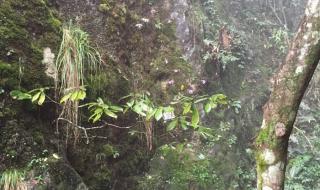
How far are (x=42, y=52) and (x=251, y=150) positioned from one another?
343cm

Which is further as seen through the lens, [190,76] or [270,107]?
[190,76]

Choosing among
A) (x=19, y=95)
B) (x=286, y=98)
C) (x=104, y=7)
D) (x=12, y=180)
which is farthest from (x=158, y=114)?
(x=104, y=7)

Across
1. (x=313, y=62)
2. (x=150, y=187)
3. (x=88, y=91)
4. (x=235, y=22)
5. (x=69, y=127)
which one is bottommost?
(x=150, y=187)

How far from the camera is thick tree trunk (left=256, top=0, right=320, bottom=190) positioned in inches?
112

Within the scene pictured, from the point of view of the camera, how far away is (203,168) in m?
4.97

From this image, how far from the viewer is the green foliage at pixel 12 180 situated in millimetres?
3059

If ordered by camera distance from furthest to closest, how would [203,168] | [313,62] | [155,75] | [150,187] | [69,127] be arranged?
[155,75] → [203,168] → [150,187] → [69,127] → [313,62]

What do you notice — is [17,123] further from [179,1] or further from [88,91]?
[179,1]

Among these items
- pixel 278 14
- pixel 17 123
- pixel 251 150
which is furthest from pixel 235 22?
pixel 17 123

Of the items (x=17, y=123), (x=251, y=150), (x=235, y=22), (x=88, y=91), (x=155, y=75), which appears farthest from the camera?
(x=235, y=22)

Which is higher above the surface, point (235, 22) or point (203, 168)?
point (235, 22)

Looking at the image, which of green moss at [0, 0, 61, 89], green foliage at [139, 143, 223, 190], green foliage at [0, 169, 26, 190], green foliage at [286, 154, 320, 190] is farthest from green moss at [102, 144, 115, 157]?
green foliage at [286, 154, 320, 190]

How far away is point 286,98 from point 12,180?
2309 millimetres

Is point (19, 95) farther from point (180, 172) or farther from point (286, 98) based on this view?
point (180, 172)
